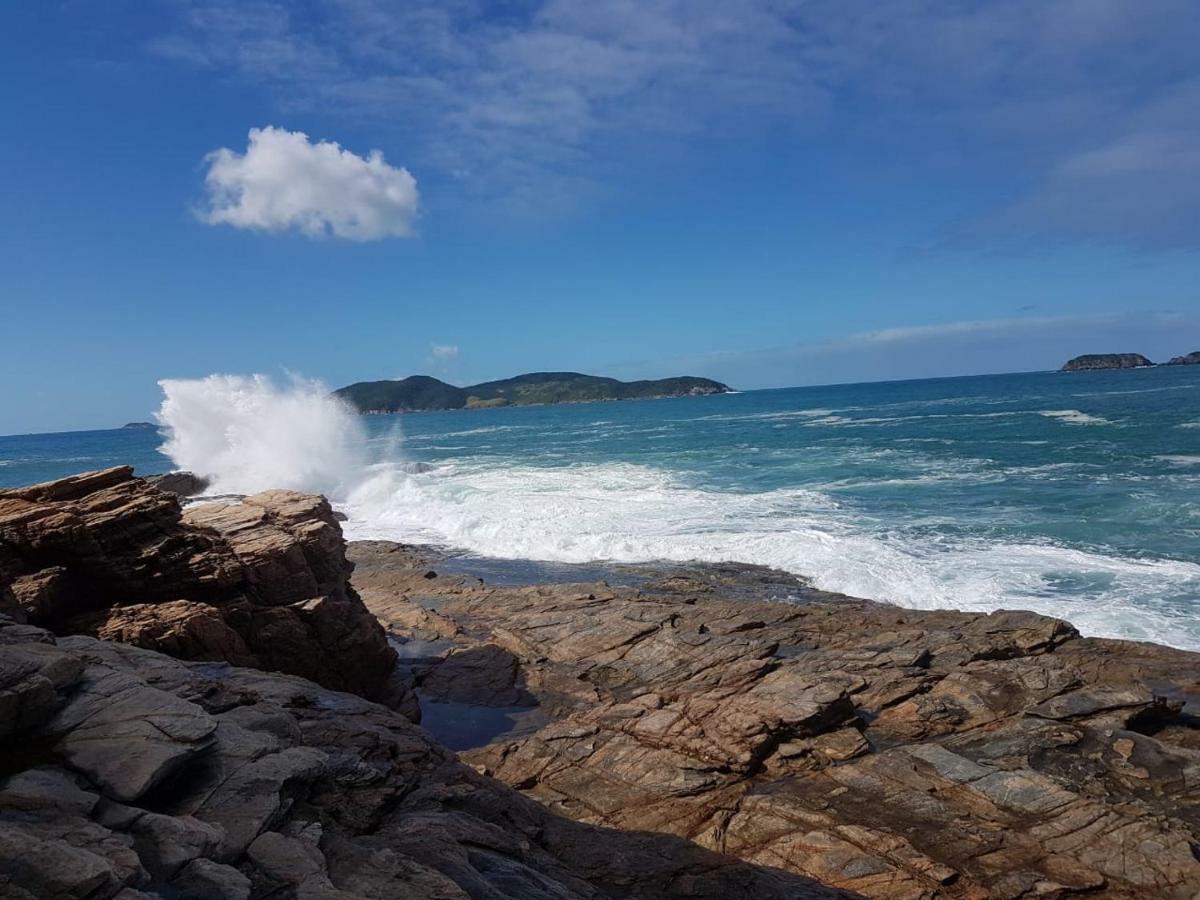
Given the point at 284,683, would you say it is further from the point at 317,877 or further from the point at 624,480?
the point at 624,480

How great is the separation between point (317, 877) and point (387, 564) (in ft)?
69.4

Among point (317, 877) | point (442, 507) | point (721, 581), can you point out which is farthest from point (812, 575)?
point (442, 507)

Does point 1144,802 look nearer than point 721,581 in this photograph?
Yes

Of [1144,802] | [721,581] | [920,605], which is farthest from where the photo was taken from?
[721,581]

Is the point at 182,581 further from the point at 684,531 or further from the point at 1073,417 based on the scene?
the point at 1073,417

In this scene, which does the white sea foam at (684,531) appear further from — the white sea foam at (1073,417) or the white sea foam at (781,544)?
the white sea foam at (1073,417)

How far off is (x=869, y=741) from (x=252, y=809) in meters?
9.09

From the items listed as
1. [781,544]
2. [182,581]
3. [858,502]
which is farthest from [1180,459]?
[182,581]

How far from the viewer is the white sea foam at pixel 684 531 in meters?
18.9

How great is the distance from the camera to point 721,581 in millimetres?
21500

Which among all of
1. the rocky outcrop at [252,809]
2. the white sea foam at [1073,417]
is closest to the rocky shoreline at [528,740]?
the rocky outcrop at [252,809]

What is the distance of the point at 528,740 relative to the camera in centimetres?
1245

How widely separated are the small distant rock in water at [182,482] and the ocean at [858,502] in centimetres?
166

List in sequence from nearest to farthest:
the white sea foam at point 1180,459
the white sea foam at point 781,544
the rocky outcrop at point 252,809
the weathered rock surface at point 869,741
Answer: the rocky outcrop at point 252,809, the weathered rock surface at point 869,741, the white sea foam at point 781,544, the white sea foam at point 1180,459
